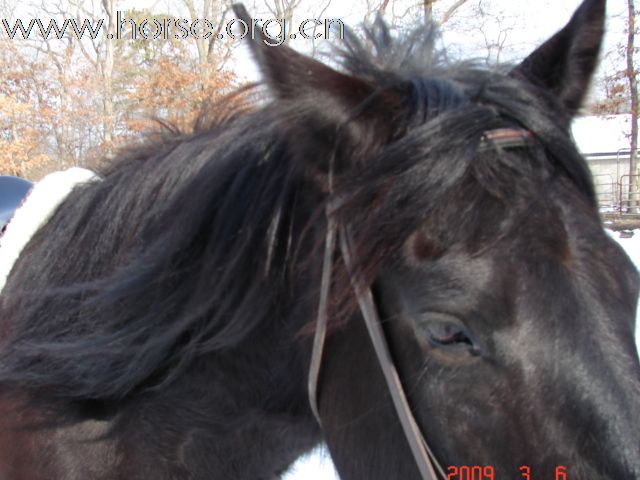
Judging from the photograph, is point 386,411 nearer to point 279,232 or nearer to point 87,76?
point 279,232

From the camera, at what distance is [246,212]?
155 cm

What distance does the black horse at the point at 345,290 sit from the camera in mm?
1083

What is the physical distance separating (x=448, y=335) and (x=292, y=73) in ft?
2.18

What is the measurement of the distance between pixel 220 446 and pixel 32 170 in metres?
17.9

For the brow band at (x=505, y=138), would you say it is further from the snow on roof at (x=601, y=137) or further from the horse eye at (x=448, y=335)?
the snow on roof at (x=601, y=137)

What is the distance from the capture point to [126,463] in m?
1.73

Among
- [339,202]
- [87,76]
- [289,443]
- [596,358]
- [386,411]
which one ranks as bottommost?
[289,443]

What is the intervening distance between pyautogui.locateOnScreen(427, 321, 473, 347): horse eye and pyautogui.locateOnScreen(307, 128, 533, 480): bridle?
133 millimetres

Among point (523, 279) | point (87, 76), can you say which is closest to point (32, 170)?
point (87, 76)

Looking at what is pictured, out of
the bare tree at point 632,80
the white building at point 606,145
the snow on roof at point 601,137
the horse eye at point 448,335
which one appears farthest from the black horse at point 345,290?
the snow on roof at point 601,137

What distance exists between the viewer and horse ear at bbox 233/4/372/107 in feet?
3.93

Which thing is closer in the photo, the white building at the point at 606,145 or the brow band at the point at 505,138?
the brow band at the point at 505,138
